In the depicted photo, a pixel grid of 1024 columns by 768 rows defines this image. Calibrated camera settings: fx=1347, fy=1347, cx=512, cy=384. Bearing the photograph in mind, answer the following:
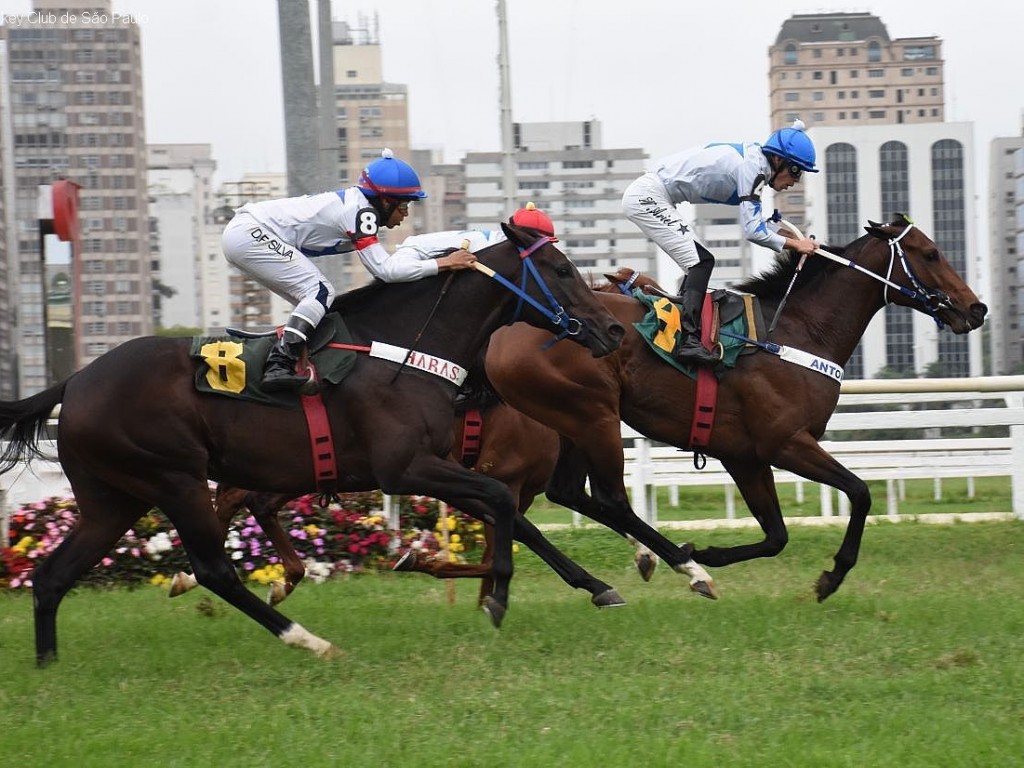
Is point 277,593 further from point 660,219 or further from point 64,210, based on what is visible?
point 64,210

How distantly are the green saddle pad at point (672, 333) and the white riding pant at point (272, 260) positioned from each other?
6.24 feet

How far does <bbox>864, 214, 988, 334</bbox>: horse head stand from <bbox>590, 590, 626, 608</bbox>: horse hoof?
236cm

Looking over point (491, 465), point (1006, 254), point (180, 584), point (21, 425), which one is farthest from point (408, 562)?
point (1006, 254)

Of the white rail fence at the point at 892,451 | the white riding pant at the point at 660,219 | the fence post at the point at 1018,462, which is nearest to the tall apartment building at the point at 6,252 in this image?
the white rail fence at the point at 892,451

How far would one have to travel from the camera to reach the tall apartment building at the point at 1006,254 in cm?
9406

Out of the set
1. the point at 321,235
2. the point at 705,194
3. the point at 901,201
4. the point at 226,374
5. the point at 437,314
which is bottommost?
the point at 226,374

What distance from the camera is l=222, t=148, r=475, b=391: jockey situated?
6.40 m

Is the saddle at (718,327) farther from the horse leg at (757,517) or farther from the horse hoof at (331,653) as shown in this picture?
the horse hoof at (331,653)

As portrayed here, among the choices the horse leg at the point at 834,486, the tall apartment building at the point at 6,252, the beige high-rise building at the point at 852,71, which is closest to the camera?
the horse leg at the point at 834,486

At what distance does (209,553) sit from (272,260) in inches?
56.2

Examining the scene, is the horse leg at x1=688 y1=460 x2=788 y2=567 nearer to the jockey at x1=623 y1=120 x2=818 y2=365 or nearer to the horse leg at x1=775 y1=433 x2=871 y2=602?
the horse leg at x1=775 y1=433 x2=871 y2=602

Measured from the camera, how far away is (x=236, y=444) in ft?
20.7

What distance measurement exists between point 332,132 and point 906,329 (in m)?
85.6

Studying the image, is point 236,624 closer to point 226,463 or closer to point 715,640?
point 226,463
